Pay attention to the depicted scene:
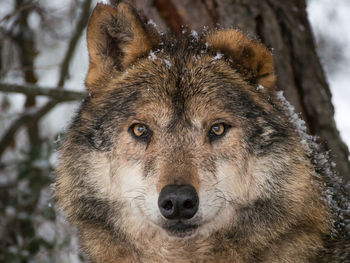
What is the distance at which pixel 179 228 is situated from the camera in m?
2.79

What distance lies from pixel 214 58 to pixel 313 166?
94cm

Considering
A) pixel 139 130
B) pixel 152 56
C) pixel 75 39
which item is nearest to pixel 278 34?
pixel 152 56

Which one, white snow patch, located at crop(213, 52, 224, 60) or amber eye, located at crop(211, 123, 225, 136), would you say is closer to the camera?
amber eye, located at crop(211, 123, 225, 136)

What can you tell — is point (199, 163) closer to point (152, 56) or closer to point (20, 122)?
point (152, 56)

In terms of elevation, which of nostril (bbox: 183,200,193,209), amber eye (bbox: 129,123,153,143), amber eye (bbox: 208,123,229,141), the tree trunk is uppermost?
the tree trunk

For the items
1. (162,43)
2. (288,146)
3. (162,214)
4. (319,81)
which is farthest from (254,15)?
(162,214)

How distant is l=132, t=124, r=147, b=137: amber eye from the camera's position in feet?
10.1

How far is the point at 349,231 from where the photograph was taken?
10.6 ft

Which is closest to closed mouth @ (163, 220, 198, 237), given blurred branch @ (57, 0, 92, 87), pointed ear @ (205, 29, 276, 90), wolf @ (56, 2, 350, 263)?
wolf @ (56, 2, 350, 263)

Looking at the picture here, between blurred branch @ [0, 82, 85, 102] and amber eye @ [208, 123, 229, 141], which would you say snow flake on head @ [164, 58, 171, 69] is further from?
blurred branch @ [0, 82, 85, 102]

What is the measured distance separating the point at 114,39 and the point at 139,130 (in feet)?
2.38

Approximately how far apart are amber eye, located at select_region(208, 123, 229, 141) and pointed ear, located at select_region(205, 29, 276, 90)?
0.41m

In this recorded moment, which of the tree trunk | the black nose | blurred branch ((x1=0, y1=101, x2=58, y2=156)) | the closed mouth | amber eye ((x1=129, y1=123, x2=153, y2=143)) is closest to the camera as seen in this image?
the black nose

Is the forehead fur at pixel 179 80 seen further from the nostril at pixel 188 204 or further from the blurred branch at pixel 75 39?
the blurred branch at pixel 75 39
